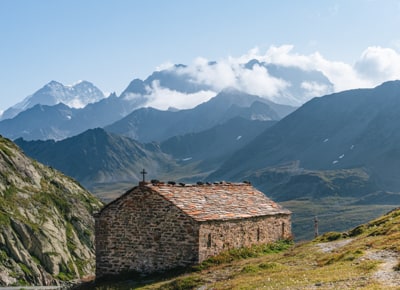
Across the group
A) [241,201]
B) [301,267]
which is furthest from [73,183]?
[301,267]

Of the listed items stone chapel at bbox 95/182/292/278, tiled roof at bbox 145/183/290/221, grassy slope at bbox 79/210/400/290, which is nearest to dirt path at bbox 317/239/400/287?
grassy slope at bbox 79/210/400/290

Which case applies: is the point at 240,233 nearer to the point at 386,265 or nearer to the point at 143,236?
the point at 143,236

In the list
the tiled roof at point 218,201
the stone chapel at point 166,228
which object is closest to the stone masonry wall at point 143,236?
the stone chapel at point 166,228

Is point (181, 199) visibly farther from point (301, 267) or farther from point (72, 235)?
point (72, 235)

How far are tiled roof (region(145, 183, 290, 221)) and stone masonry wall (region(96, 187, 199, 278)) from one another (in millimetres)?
966

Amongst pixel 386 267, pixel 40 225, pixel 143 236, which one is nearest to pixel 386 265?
pixel 386 267

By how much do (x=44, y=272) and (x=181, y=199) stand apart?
8576 centimetres

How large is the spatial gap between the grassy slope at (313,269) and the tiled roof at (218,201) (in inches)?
132

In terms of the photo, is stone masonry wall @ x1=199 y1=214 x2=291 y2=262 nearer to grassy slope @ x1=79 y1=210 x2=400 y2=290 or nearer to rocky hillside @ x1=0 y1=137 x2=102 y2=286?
grassy slope @ x1=79 y1=210 x2=400 y2=290

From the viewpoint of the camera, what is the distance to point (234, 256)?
136ft

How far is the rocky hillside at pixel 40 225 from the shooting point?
11644 cm

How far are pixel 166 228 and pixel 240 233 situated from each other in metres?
6.52

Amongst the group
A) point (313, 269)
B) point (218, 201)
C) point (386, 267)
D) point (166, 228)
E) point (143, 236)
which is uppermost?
point (218, 201)

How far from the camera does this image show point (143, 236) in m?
40.9
